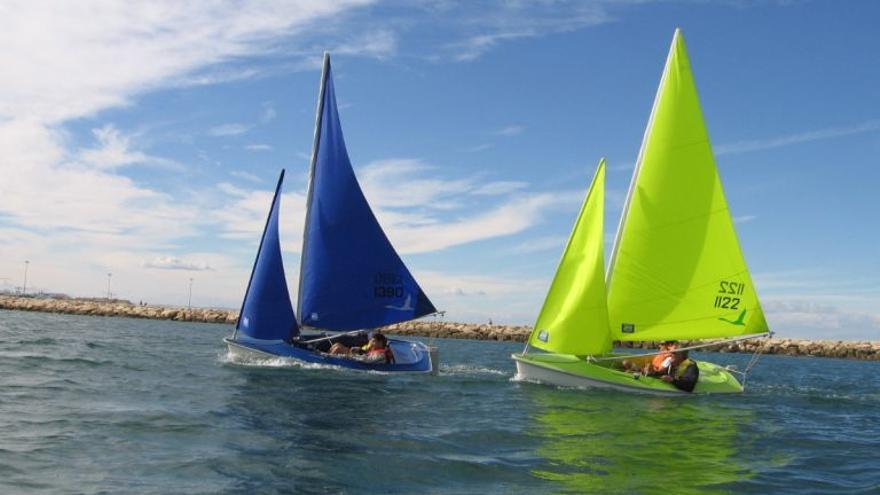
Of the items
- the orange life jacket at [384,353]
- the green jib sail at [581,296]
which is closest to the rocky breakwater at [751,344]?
the orange life jacket at [384,353]

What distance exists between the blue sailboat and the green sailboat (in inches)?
240

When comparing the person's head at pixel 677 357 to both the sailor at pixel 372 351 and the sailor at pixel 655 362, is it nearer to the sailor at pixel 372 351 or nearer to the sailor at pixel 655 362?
the sailor at pixel 655 362

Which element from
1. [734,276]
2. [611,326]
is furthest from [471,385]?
[734,276]

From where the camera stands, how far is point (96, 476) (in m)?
10.7

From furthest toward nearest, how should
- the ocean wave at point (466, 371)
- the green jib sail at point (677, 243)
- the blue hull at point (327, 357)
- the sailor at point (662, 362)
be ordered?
the ocean wave at point (466, 371)
the blue hull at point (327, 357)
the green jib sail at point (677, 243)
the sailor at point (662, 362)

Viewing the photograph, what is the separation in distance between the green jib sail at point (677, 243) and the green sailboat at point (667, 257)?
0.03 m

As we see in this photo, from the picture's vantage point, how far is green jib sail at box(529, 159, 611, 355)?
23.0 metres

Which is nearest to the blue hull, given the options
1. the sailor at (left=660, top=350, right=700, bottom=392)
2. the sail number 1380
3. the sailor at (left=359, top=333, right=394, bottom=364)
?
the sailor at (left=359, top=333, right=394, bottom=364)

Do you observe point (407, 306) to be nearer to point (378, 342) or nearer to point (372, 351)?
point (378, 342)

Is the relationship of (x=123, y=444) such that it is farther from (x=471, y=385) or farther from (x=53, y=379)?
(x=471, y=385)

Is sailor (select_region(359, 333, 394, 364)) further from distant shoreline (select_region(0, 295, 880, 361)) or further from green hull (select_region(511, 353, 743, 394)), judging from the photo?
distant shoreline (select_region(0, 295, 880, 361))

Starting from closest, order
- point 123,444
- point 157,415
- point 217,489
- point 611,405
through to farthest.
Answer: point 217,489 → point 123,444 → point 157,415 → point 611,405

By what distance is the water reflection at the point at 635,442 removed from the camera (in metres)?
12.2

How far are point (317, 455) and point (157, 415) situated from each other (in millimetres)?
4856
